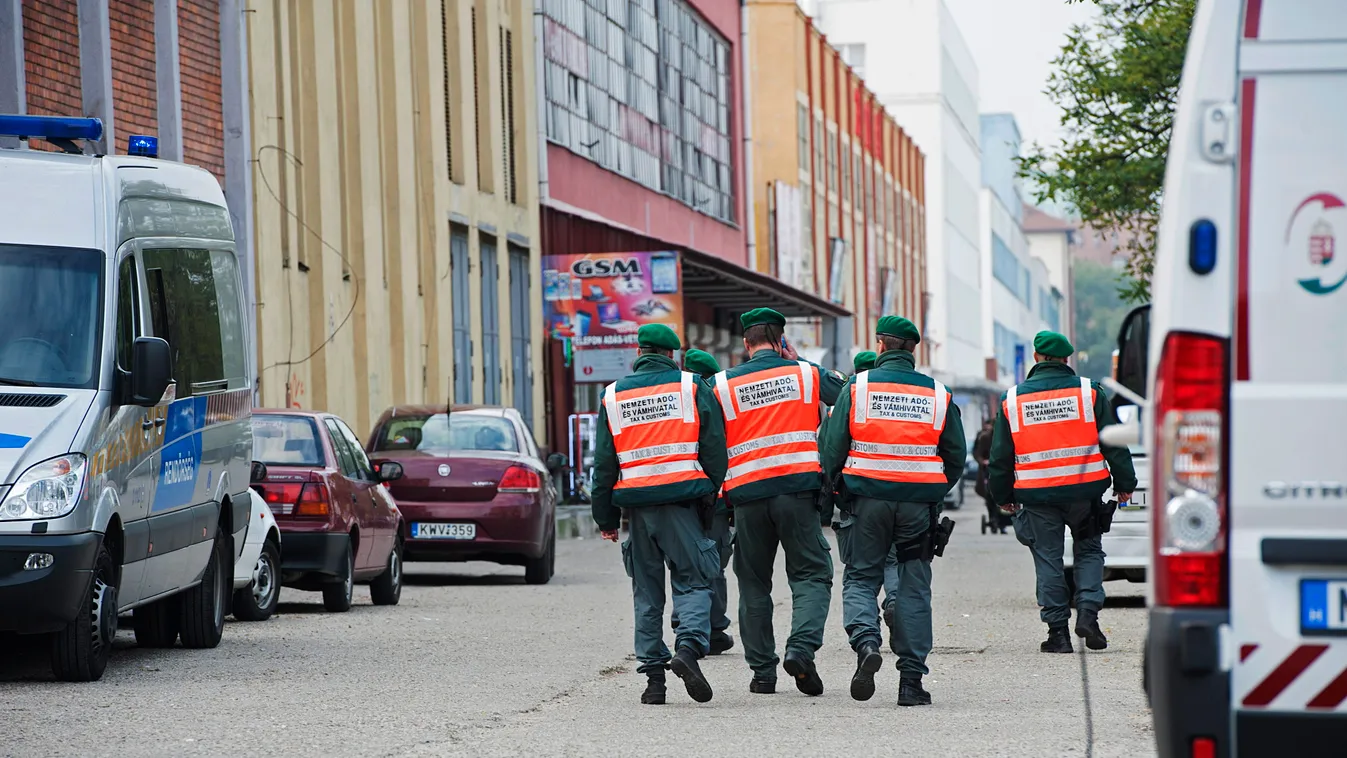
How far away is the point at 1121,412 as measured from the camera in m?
18.7

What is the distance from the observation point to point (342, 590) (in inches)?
651

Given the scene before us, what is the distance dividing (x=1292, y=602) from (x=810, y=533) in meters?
5.73

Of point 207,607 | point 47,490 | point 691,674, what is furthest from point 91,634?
point 691,674

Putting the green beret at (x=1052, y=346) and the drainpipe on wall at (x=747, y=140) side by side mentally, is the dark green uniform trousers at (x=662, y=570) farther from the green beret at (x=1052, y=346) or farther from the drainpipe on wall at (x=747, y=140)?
the drainpipe on wall at (x=747, y=140)

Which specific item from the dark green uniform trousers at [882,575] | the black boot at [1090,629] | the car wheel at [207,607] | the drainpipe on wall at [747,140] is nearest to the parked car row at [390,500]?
the car wheel at [207,607]

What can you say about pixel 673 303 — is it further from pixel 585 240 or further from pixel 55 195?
pixel 55 195

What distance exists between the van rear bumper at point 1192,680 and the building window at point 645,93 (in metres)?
34.7

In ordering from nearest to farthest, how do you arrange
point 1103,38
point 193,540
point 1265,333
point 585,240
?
point 1265,333
point 193,540
point 1103,38
point 585,240

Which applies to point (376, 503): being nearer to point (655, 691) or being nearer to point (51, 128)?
point (51, 128)

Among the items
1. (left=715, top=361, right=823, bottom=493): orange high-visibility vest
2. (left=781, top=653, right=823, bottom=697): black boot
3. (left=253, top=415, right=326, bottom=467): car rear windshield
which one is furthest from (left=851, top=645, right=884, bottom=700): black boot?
(left=253, top=415, right=326, bottom=467): car rear windshield

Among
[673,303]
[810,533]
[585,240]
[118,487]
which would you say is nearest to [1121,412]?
[810,533]

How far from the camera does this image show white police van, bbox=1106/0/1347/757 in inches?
211

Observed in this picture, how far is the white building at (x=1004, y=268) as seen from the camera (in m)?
119

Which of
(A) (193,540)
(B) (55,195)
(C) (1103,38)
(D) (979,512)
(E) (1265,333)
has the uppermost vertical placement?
(C) (1103,38)
